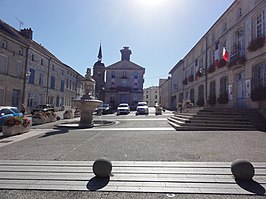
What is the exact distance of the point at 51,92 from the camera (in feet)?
105

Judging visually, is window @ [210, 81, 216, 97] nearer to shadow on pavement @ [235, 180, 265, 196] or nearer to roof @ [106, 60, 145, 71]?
shadow on pavement @ [235, 180, 265, 196]

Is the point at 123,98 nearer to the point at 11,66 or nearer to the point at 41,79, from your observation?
the point at 41,79

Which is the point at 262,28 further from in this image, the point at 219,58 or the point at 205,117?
the point at 205,117

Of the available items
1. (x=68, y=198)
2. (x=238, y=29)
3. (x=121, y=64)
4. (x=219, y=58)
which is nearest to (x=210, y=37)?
(x=219, y=58)

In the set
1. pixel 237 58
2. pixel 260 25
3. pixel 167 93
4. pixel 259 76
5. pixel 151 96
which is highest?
pixel 260 25

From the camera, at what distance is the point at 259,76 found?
13477 mm

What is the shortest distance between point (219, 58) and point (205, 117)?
1108 cm

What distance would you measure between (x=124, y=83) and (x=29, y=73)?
32.1 metres

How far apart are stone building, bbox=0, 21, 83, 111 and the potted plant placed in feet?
46.1

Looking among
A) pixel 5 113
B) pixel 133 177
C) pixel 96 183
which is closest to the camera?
pixel 96 183

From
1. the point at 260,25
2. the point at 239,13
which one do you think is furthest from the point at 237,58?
the point at 239,13

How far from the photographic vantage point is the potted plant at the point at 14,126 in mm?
8898

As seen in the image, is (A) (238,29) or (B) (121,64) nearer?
(A) (238,29)

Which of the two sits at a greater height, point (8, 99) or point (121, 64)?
point (121, 64)
